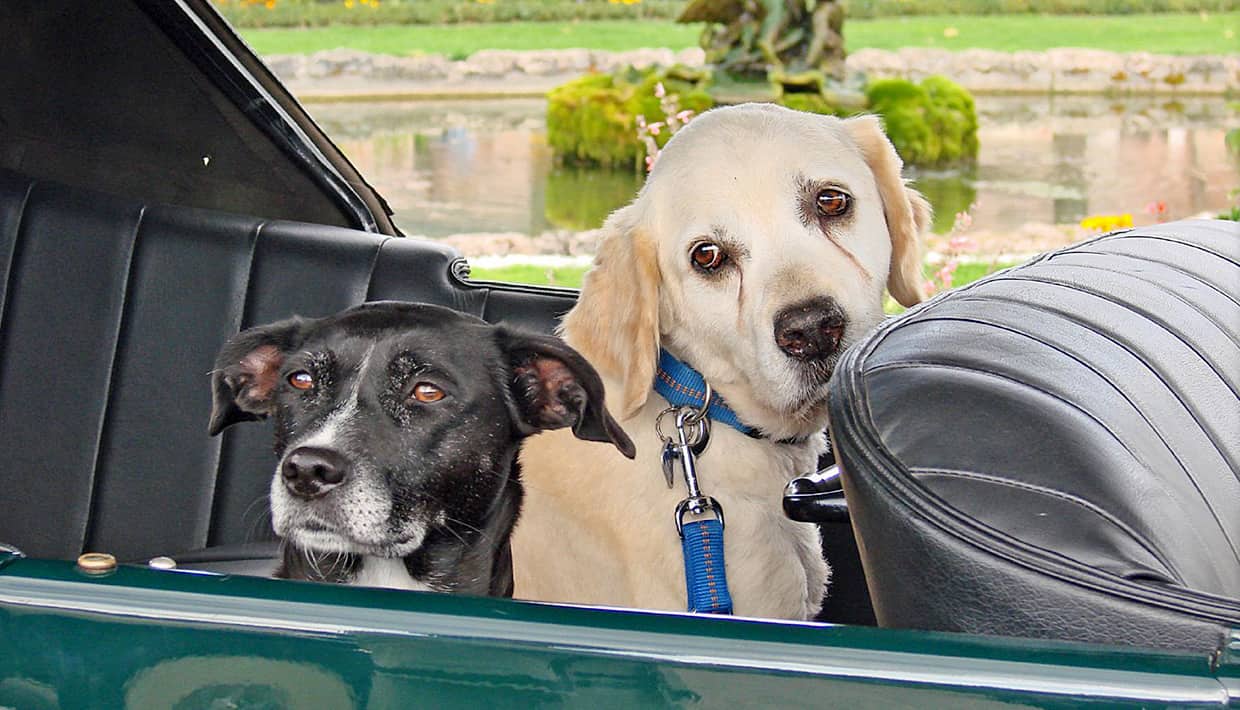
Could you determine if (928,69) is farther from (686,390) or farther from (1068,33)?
(686,390)

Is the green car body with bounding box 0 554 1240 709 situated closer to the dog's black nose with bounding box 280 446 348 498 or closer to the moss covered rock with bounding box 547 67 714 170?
the dog's black nose with bounding box 280 446 348 498

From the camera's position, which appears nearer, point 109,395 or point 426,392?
point 426,392

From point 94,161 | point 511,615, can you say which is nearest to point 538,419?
point 511,615

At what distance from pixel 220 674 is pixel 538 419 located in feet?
2.36

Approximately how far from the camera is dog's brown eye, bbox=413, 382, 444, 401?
147cm

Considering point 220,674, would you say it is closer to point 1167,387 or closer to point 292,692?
point 292,692

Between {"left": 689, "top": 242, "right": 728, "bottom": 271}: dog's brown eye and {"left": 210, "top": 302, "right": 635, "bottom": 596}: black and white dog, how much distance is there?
0.21 metres

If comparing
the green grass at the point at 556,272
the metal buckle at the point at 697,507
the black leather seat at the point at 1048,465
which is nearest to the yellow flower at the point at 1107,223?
the green grass at the point at 556,272

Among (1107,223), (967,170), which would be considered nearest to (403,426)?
(1107,223)

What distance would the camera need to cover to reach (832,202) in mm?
1646

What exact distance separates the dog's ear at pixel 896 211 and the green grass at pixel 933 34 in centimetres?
885

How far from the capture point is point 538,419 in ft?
5.24

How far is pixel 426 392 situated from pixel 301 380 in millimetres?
142

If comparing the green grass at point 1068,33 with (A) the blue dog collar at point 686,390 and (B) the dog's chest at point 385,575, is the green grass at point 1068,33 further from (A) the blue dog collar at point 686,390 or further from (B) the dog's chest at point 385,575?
(B) the dog's chest at point 385,575
